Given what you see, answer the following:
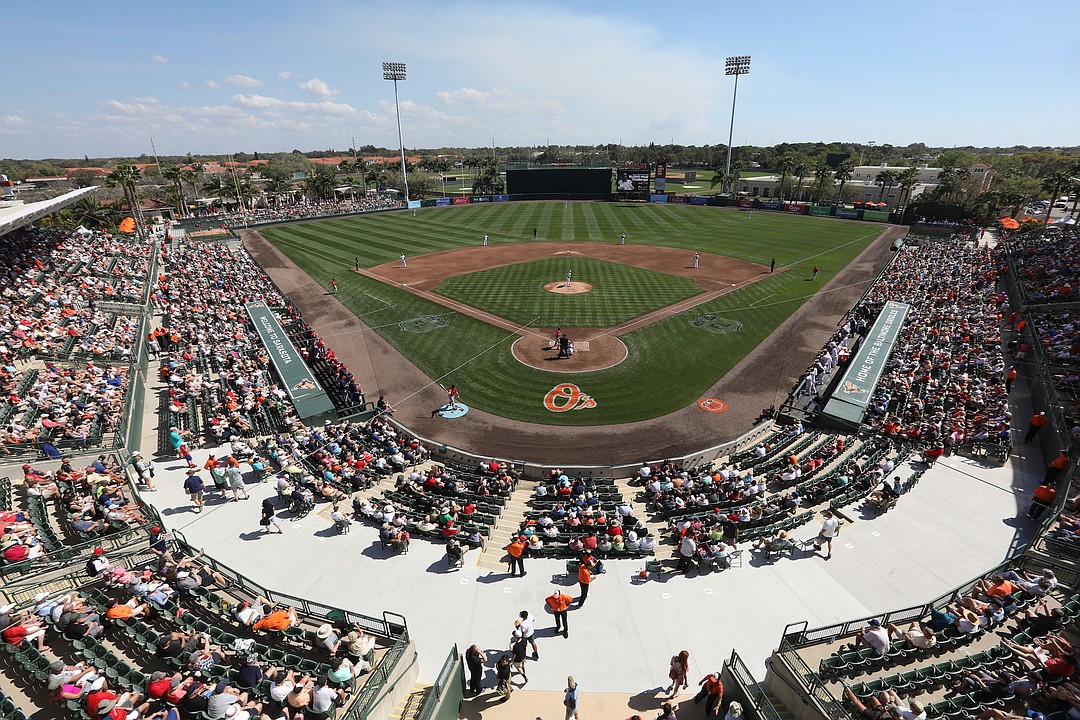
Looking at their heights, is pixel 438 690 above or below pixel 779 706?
above

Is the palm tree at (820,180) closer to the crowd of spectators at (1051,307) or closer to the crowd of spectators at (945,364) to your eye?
the crowd of spectators at (1051,307)

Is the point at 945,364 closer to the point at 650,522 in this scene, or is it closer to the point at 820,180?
the point at 650,522

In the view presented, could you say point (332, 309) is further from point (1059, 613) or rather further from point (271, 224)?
point (271, 224)

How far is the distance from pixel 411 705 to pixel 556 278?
42.6 meters

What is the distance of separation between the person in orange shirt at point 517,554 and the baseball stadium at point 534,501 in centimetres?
14

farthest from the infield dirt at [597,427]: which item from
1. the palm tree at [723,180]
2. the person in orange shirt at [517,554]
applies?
the palm tree at [723,180]

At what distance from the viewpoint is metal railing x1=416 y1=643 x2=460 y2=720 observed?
8727mm

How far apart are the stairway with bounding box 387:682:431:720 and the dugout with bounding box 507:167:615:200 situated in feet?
338

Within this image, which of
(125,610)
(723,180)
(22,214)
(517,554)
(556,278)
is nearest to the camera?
(125,610)

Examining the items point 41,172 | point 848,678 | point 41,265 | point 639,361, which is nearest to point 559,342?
point 639,361

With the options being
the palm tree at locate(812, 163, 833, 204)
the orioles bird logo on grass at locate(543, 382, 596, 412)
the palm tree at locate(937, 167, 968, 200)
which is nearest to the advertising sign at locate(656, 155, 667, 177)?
the palm tree at locate(812, 163, 833, 204)

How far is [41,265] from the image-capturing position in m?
37.2

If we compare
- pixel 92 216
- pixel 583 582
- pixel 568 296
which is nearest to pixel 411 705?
pixel 583 582

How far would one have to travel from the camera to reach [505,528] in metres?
16.0
